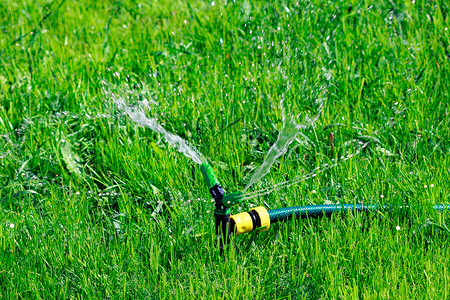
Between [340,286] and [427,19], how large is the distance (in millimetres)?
A: 2547

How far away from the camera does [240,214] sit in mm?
2016

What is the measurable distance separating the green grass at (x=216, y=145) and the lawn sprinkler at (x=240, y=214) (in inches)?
2.3

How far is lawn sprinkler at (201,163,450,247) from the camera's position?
196cm

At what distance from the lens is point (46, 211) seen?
2412 millimetres

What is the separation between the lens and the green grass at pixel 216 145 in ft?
6.53

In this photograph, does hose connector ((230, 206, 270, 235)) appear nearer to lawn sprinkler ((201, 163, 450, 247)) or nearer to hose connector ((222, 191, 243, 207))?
lawn sprinkler ((201, 163, 450, 247))

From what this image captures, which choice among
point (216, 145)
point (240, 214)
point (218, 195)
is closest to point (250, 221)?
point (240, 214)

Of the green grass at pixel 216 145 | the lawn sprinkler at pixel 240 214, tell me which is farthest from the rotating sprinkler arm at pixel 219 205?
the green grass at pixel 216 145

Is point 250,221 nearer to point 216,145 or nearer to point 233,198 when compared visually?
point 233,198

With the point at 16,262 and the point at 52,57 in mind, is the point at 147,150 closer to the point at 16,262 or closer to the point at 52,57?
the point at 16,262

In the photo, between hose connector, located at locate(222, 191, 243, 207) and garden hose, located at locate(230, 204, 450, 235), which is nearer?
hose connector, located at locate(222, 191, 243, 207)

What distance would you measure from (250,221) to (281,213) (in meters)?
0.21

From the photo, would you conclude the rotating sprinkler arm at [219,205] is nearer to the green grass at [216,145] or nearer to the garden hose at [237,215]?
the garden hose at [237,215]

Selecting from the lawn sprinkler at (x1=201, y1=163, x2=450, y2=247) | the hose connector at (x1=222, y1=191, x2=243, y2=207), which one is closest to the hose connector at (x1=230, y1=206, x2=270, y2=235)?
the lawn sprinkler at (x1=201, y1=163, x2=450, y2=247)
